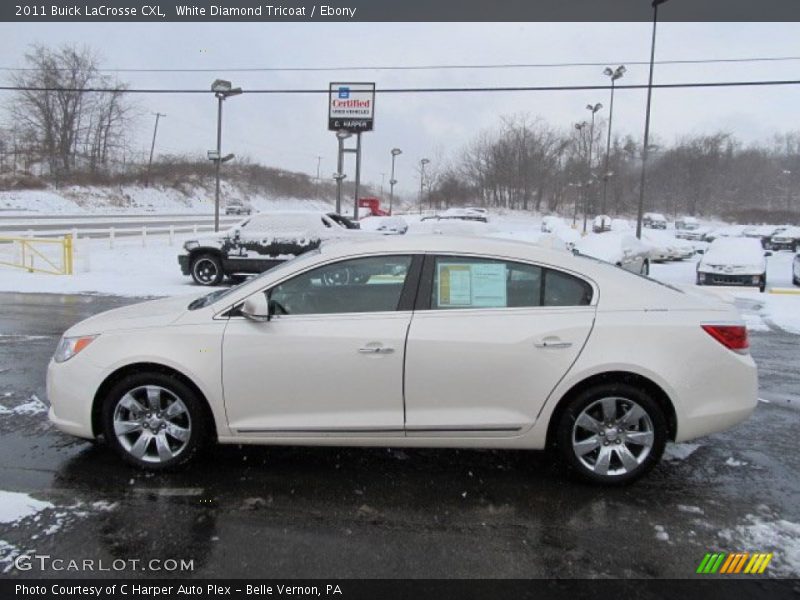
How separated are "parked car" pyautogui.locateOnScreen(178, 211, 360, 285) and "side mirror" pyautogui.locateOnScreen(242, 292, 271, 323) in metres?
11.2

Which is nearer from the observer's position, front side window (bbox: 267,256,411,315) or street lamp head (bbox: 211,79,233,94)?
front side window (bbox: 267,256,411,315)

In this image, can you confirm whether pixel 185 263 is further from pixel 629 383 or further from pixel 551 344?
pixel 629 383

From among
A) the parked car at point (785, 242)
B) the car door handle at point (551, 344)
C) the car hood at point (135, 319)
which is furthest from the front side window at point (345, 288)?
the parked car at point (785, 242)

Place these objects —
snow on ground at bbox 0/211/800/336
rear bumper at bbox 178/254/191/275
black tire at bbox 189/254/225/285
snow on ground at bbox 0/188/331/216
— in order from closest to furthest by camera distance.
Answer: snow on ground at bbox 0/211/800/336 < black tire at bbox 189/254/225/285 < rear bumper at bbox 178/254/191/275 < snow on ground at bbox 0/188/331/216

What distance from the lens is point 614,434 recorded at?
3824 mm

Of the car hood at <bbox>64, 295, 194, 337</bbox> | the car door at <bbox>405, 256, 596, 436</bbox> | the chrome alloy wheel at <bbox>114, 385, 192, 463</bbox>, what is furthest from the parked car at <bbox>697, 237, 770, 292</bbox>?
the chrome alloy wheel at <bbox>114, 385, 192, 463</bbox>

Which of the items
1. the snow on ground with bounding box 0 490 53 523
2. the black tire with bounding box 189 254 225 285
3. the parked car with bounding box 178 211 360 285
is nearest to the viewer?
the snow on ground with bounding box 0 490 53 523

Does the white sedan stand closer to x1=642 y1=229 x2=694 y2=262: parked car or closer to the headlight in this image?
the headlight

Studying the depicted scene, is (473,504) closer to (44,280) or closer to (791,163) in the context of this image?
(44,280)

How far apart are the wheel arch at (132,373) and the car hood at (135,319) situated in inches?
10.3

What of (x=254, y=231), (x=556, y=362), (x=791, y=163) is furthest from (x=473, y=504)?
(x=791, y=163)

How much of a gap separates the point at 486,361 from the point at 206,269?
1267 cm

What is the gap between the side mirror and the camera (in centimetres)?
381
